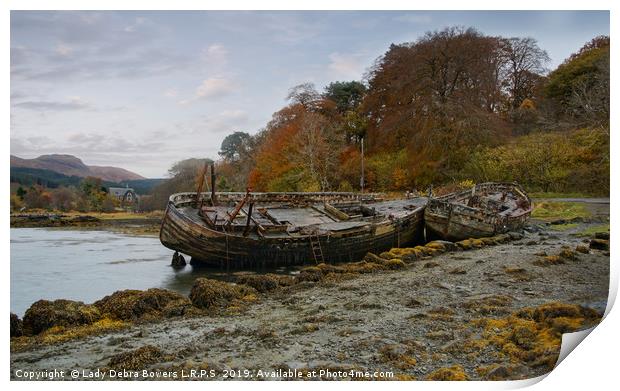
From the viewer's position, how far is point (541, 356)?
386cm

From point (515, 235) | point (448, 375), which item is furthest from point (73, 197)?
point (515, 235)

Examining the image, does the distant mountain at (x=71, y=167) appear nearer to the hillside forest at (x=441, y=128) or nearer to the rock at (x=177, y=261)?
the hillside forest at (x=441, y=128)

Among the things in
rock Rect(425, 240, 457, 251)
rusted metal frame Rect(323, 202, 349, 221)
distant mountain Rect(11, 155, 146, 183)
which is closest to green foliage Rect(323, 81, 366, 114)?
rusted metal frame Rect(323, 202, 349, 221)

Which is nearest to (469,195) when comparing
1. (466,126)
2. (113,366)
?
(466,126)

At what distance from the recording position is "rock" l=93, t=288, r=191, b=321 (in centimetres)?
489

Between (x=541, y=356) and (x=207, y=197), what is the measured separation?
758 cm

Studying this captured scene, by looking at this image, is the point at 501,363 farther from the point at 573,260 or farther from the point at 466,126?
the point at 466,126

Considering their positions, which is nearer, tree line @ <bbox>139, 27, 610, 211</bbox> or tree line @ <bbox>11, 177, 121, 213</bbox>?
tree line @ <bbox>11, 177, 121, 213</bbox>

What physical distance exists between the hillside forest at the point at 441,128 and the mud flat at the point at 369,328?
119cm

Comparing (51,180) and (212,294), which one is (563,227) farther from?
(51,180)

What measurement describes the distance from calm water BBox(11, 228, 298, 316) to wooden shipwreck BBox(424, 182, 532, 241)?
11.4 feet

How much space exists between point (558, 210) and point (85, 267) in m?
7.13

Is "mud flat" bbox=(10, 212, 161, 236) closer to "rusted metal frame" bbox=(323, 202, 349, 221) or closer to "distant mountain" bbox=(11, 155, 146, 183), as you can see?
"distant mountain" bbox=(11, 155, 146, 183)

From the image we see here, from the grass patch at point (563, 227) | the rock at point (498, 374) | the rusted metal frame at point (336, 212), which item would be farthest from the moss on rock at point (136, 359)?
the rusted metal frame at point (336, 212)
